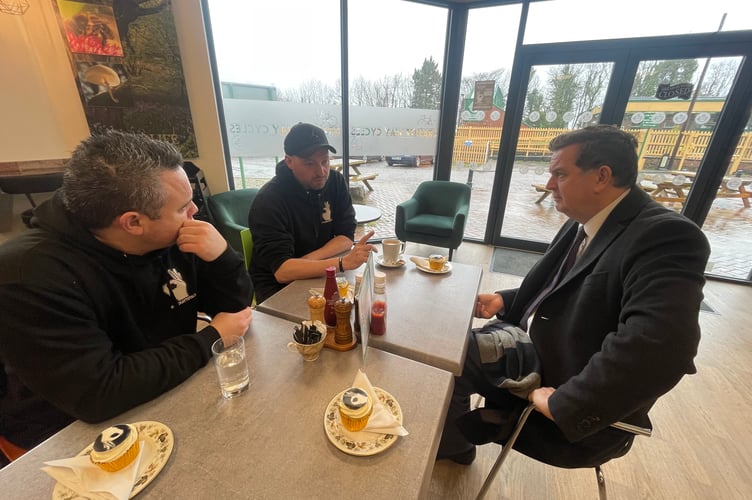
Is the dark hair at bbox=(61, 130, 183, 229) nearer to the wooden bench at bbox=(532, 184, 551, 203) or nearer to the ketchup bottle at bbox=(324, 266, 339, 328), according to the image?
the ketchup bottle at bbox=(324, 266, 339, 328)

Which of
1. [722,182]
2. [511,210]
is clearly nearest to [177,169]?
[511,210]


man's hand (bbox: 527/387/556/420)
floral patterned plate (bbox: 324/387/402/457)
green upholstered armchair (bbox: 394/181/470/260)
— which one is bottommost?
green upholstered armchair (bbox: 394/181/470/260)

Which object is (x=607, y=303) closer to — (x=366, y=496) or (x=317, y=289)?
(x=366, y=496)

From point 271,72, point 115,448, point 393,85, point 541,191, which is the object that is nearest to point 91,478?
point 115,448

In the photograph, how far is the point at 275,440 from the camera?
0.63m

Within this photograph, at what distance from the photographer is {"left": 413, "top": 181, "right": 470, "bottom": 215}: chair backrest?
3.72 metres

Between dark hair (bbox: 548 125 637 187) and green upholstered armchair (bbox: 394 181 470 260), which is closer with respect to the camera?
dark hair (bbox: 548 125 637 187)

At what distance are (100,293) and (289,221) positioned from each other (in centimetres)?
88

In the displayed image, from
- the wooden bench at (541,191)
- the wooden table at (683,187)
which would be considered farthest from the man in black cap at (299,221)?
the wooden table at (683,187)

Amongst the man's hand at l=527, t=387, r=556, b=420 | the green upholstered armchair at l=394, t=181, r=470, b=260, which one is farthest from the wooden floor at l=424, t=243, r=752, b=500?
the green upholstered armchair at l=394, t=181, r=470, b=260

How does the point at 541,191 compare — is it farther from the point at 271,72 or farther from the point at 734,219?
the point at 271,72

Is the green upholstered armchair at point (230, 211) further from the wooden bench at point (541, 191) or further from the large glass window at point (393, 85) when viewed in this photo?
the wooden bench at point (541, 191)

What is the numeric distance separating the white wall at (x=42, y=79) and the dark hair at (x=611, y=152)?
10.00 ft

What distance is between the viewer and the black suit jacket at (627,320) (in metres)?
0.77
